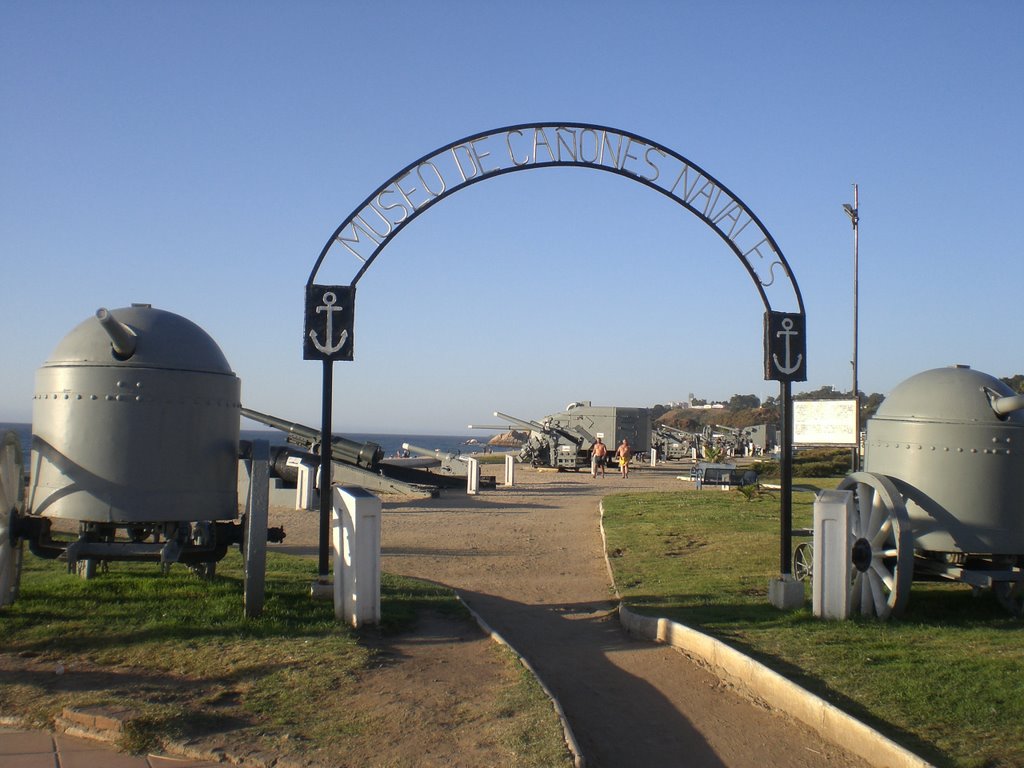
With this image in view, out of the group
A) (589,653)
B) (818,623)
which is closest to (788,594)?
(818,623)

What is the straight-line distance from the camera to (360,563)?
8227 millimetres

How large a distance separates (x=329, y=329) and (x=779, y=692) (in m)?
5.28

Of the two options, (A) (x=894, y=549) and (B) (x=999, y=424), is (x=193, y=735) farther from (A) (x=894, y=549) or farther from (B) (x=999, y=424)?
(B) (x=999, y=424)

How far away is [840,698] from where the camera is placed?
6484mm

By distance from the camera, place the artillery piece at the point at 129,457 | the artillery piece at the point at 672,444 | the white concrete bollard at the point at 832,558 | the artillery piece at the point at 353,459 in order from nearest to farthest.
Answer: the artillery piece at the point at 129,457 < the white concrete bollard at the point at 832,558 < the artillery piece at the point at 353,459 < the artillery piece at the point at 672,444

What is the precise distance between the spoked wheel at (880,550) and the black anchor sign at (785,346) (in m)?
1.33

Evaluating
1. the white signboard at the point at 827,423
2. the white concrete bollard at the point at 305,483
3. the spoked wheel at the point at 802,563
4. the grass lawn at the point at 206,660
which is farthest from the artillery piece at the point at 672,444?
the grass lawn at the point at 206,660

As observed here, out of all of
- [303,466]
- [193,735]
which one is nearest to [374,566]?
[193,735]

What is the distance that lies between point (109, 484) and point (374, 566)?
2433 mm

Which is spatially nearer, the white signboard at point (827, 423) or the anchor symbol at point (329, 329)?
the anchor symbol at point (329, 329)

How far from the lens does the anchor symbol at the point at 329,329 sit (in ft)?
31.5

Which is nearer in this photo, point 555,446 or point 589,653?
point 589,653

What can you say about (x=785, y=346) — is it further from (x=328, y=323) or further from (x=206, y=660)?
(x=206, y=660)

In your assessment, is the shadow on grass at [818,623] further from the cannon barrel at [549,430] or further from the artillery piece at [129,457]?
the cannon barrel at [549,430]
